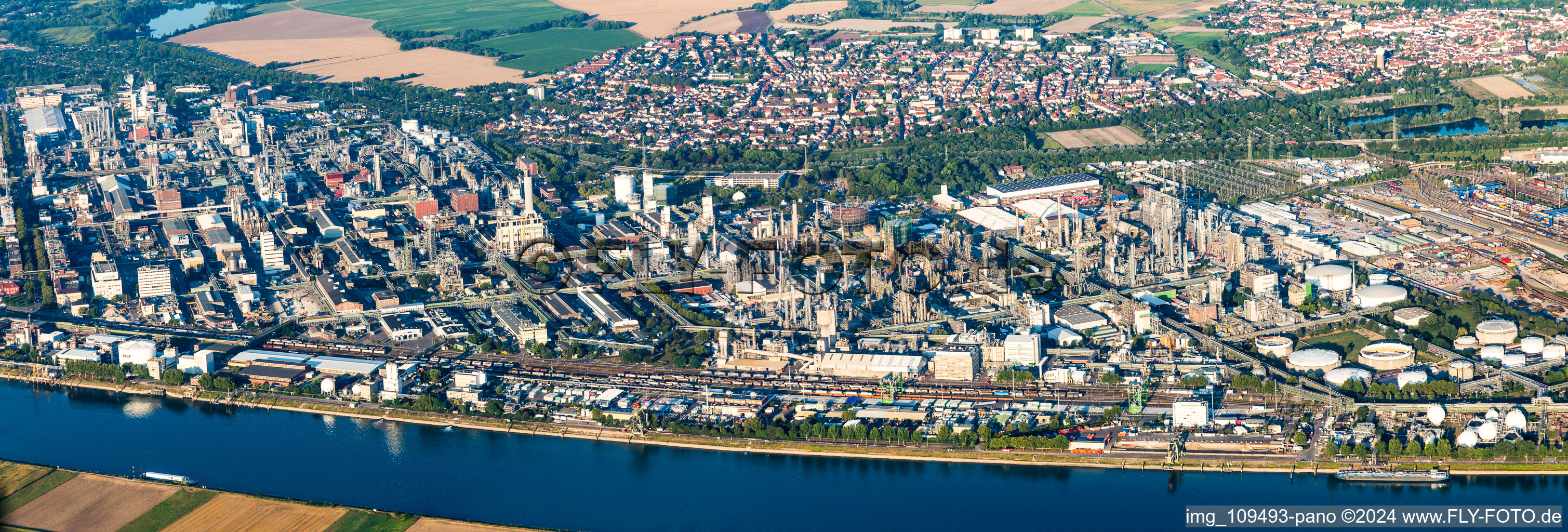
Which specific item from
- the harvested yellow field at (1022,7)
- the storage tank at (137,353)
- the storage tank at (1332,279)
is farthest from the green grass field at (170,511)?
the harvested yellow field at (1022,7)

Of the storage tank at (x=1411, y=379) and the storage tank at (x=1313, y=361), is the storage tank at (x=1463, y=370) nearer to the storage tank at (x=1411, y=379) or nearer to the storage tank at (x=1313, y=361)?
the storage tank at (x=1411, y=379)

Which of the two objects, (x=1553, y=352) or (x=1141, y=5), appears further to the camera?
(x=1141, y=5)

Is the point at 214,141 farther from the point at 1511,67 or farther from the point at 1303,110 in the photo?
the point at 1511,67

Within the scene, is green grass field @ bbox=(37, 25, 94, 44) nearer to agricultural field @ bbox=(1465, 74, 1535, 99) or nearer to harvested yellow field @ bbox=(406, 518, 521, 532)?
agricultural field @ bbox=(1465, 74, 1535, 99)

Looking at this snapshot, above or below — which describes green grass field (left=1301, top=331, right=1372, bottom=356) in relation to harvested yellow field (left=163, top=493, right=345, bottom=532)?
above

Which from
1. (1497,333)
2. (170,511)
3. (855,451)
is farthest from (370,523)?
(1497,333)

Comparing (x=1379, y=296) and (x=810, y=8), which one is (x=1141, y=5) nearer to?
(x=810, y=8)

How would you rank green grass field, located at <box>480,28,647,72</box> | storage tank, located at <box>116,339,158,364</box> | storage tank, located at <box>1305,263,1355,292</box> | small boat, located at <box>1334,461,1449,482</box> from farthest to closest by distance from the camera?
green grass field, located at <box>480,28,647,72</box> < storage tank, located at <box>1305,263,1355,292</box> < storage tank, located at <box>116,339,158,364</box> < small boat, located at <box>1334,461,1449,482</box>

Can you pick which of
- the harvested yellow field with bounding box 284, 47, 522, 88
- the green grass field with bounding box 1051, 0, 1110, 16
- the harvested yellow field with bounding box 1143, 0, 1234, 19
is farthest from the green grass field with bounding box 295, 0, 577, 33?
the harvested yellow field with bounding box 1143, 0, 1234, 19
